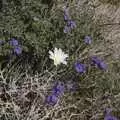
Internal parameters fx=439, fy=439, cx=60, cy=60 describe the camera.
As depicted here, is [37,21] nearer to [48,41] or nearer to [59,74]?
[48,41]

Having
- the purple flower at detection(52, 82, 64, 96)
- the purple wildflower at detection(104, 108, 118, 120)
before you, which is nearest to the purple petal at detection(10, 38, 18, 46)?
the purple flower at detection(52, 82, 64, 96)

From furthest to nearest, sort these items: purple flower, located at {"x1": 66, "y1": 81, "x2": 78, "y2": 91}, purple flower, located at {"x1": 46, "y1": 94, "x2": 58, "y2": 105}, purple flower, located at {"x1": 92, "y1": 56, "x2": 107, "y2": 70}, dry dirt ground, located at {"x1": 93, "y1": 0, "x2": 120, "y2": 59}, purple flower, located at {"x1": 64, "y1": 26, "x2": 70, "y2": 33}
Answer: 1. dry dirt ground, located at {"x1": 93, "y1": 0, "x2": 120, "y2": 59}
2. purple flower, located at {"x1": 64, "y1": 26, "x2": 70, "y2": 33}
3. purple flower, located at {"x1": 92, "y1": 56, "x2": 107, "y2": 70}
4. purple flower, located at {"x1": 66, "y1": 81, "x2": 78, "y2": 91}
5. purple flower, located at {"x1": 46, "y1": 94, "x2": 58, "y2": 105}

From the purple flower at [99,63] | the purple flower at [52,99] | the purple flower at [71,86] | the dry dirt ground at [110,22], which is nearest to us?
the purple flower at [52,99]

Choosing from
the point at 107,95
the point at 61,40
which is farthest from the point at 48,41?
the point at 107,95

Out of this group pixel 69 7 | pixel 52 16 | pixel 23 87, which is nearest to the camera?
pixel 23 87

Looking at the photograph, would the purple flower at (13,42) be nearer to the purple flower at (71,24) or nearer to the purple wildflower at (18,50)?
the purple wildflower at (18,50)

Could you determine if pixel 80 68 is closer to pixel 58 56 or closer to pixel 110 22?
pixel 58 56

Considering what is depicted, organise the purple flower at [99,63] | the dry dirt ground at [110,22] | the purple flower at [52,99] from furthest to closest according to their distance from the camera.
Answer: the dry dirt ground at [110,22] < the purple flower at [99,63] < the purple flower at [52,99]

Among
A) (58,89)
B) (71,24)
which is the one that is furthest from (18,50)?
(71,24)

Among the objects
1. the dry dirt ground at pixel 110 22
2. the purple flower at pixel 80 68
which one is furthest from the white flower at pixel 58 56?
the dry dirt ground at pixel 110 22

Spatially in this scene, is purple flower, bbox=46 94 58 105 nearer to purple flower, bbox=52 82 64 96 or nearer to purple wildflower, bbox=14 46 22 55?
purple flower, bbox=52 82 64 96

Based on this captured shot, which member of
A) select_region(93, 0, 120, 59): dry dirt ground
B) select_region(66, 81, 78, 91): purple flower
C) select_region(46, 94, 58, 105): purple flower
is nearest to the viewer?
select_region(46, 94, 58, 105): purple flower
